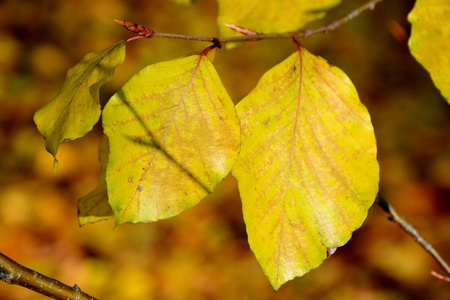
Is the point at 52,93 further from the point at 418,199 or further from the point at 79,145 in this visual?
the point at 418,199

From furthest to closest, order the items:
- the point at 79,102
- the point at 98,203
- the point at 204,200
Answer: the point at 204,200
the point at 98,203
the point at 79,102

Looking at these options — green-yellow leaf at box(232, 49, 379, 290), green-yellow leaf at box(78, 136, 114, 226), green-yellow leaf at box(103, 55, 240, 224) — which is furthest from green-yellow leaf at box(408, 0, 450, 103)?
green-yellow leaf at box(78, 136, 114, 226)

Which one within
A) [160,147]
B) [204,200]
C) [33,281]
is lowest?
[204,200]

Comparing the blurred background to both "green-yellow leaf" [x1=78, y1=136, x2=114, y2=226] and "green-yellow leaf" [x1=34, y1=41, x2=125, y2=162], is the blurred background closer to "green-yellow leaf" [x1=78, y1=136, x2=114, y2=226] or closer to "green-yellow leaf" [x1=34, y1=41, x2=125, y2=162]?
"green-yellow leaf" [x1=78, y1=136, x2=114, y2=226]

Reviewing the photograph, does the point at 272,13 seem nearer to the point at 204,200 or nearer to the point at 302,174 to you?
the point at 302,174

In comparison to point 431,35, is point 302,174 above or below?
below

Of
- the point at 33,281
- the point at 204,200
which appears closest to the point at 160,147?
the point at 33,281

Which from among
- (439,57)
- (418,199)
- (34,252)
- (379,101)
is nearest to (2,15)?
(34,252)

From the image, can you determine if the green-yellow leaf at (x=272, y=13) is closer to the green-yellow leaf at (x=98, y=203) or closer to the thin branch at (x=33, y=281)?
the green-yellow leaf at (x=98, y=203)

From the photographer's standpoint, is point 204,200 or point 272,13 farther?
point 204,200
